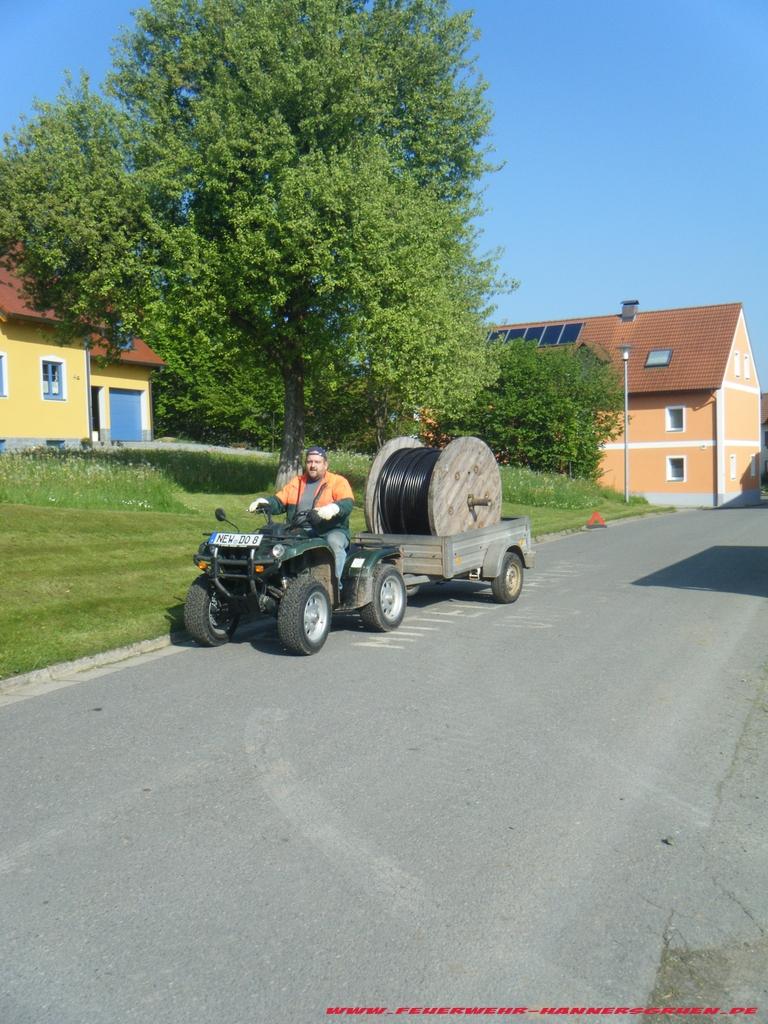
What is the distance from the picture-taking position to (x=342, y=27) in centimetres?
2228

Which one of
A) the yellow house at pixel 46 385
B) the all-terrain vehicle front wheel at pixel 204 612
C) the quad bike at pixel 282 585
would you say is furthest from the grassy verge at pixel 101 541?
the yellow house at pixel 46 385

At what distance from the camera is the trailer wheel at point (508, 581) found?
12820 millimetres

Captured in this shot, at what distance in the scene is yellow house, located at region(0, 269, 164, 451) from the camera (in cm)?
3453

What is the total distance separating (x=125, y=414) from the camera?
144ft

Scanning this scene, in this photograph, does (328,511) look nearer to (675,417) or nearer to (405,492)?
(405,492)

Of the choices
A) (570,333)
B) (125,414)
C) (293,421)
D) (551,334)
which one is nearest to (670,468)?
(570,333)

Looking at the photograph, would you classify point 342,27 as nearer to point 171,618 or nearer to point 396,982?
point 171,618

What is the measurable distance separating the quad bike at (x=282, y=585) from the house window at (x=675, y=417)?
4469 cm

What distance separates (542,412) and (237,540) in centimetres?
3197

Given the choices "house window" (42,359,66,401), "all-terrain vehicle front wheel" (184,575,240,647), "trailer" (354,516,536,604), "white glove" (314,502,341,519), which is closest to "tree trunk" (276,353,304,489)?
"trailer" (354,516,536,604)

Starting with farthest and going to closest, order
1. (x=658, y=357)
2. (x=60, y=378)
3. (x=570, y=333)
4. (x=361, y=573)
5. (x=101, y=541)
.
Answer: (x=570, y=333)
(x=658, y=357)
(x=60, y=378)
(x=101, y=541)
(x=361, y=573)

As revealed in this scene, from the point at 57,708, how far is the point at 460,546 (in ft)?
18.2

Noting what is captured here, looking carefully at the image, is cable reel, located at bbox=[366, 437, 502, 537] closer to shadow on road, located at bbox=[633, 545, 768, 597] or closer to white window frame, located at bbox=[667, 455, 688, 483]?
shadow on road, located at bbox=[633, 545, 768, 597]

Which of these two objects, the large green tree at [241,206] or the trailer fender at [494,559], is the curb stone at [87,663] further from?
the large green tree at [241,206]
